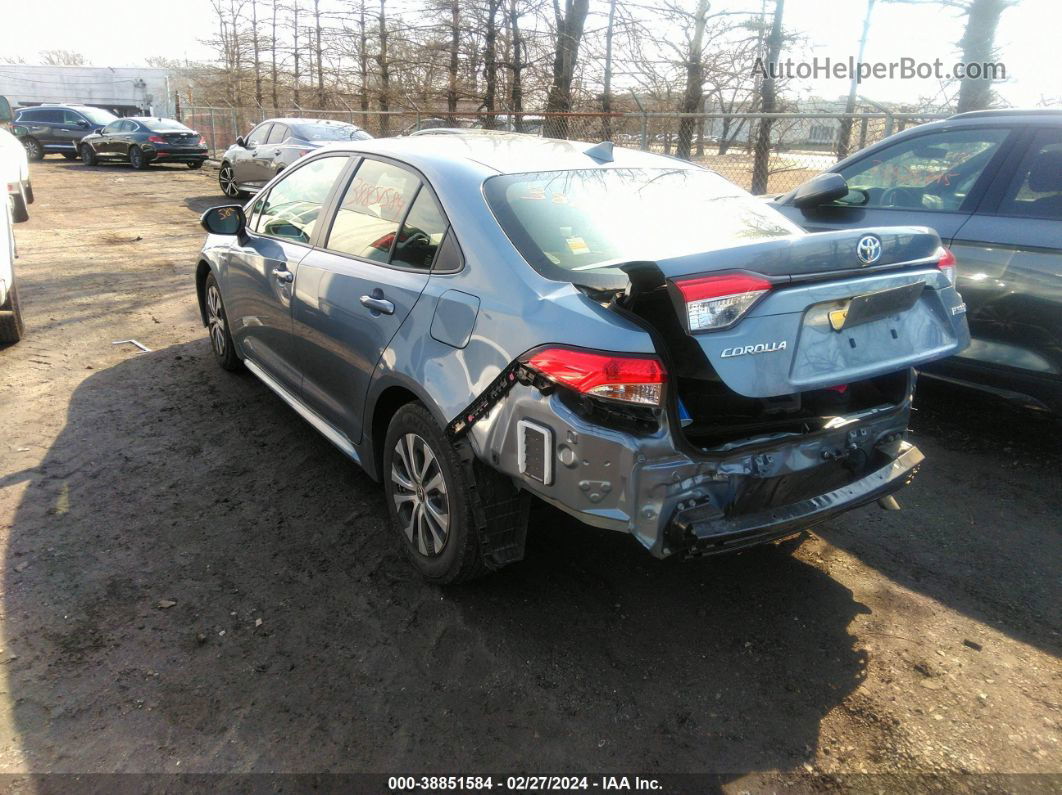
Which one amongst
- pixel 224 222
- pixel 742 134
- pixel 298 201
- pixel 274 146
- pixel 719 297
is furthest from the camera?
pixel 274 146

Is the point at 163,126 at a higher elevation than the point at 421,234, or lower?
higher

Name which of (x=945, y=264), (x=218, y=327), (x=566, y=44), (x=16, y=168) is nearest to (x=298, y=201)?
(x=218, y=327)

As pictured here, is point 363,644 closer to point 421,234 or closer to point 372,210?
point 421,234

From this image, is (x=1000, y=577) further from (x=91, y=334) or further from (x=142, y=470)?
(x=91, y=334)

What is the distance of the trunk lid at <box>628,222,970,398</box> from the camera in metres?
2.37

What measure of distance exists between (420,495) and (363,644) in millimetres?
609

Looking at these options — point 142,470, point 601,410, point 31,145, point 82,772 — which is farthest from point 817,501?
point 31,145

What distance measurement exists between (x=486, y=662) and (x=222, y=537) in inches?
58.8

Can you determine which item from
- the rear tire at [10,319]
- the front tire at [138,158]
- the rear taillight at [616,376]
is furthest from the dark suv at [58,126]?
the rear taillight at [616,376]

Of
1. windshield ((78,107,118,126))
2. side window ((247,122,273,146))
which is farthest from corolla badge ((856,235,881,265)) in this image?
windshield ((78,107,118,126))

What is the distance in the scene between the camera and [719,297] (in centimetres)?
234

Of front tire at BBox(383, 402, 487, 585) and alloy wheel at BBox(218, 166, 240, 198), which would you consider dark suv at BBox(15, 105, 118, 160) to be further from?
front tire at BBox(383, 402, 487, 585)

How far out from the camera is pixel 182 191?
17688 millimetres

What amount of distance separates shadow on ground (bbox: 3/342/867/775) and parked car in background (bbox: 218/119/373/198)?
36.1 feet
